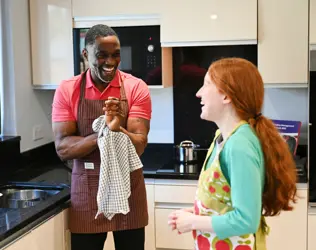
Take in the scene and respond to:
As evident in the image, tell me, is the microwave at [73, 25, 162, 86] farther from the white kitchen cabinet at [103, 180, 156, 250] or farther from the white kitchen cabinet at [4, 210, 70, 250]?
Result: the white kitchen cabinet at [4, 210, 70, 250]

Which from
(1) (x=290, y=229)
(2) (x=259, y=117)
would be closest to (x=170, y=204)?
(1) (x=290, y=229)

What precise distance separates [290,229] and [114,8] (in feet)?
5.22

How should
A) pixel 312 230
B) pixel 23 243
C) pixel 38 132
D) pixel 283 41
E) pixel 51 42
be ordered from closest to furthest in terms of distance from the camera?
pixel 23 243, pixel 312 230, pixel 283 41, pixel 51 42, pixel 38 132

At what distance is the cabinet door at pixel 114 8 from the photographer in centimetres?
303

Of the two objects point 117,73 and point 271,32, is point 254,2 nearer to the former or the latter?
point 271,32

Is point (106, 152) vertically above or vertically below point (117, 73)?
below

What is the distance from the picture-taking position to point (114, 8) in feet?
10.1

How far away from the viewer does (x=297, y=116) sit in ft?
10.8

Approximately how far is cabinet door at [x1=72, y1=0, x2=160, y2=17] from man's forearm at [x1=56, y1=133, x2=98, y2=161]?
1.12 metres

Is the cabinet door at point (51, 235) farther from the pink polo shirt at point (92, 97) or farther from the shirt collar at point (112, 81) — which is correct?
the shirt collar at point (112, 81)

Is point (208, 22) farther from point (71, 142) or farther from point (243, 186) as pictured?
point (243, 186)

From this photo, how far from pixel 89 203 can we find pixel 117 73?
57 centimetres

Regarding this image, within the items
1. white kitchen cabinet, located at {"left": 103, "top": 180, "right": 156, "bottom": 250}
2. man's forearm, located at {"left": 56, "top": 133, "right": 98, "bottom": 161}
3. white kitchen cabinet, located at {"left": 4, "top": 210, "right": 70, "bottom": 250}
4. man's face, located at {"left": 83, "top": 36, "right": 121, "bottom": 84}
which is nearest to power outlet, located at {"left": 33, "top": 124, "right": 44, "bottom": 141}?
white kitchen cabinet, located at {"left": 103, "top": 180, "right": 156, "bottom": 250}

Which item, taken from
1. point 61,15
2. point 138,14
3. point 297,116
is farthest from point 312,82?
point 61,15
